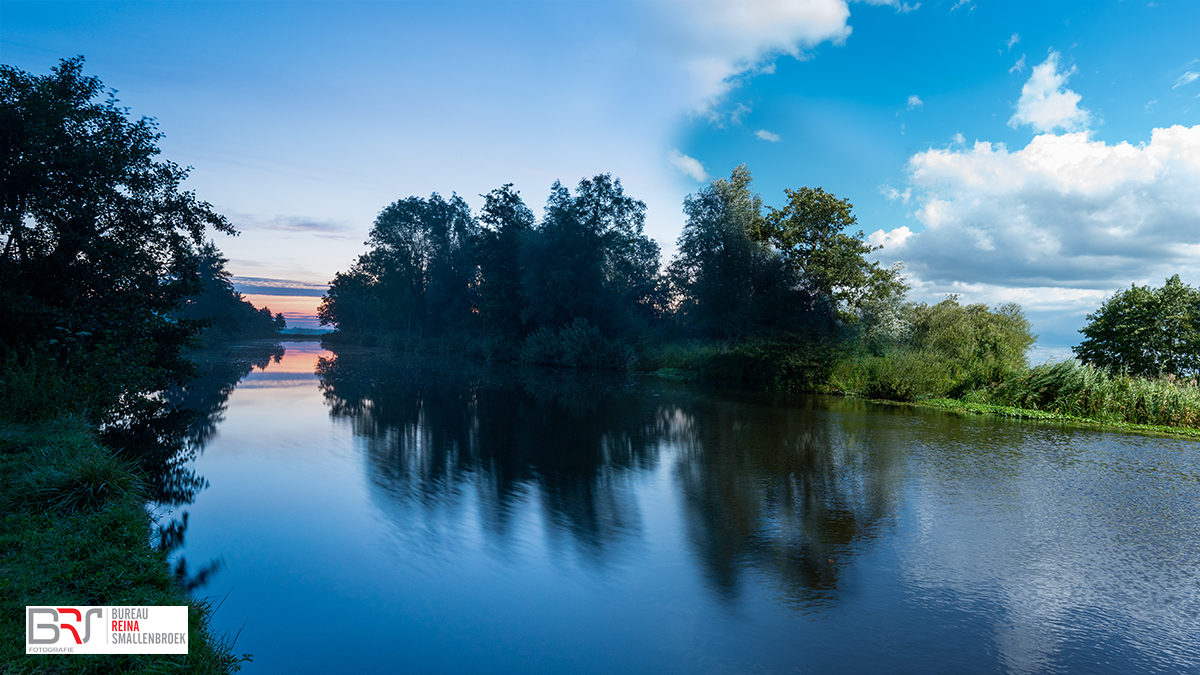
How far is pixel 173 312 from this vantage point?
14.3 metres

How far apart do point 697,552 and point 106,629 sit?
16.7 ft

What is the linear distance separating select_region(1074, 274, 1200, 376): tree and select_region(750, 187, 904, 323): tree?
8.69 metres

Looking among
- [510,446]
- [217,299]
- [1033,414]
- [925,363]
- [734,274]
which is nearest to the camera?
[510,446]

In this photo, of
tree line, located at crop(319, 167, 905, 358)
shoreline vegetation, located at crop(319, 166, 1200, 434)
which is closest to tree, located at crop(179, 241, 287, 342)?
tree line, located at crop(319, 167, 905, 358)

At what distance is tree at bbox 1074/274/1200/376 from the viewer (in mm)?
19703

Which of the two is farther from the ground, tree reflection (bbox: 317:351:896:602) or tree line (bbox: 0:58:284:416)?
tree line (bbox: 0:58:284:416)

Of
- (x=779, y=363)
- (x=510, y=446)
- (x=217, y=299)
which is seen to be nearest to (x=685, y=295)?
(x=779, y=363)

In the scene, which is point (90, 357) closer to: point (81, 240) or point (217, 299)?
point (81, 240)

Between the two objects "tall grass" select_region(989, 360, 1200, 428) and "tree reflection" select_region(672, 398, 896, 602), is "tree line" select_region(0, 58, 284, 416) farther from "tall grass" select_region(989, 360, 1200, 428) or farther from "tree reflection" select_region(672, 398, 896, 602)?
"tall grass" select_region(989, 360, 1200, 428)

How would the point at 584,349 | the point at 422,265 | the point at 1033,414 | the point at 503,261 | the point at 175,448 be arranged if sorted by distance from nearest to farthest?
the point at 175,448
the point at 1033,414
the point at 584,349
the point at 503,261
the point at 422,265

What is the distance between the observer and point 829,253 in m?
29.0

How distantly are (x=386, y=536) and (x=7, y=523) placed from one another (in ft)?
10.8

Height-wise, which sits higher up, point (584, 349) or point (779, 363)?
point (584, 349)

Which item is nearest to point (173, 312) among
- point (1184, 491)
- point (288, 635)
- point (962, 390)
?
point (288, 635)
